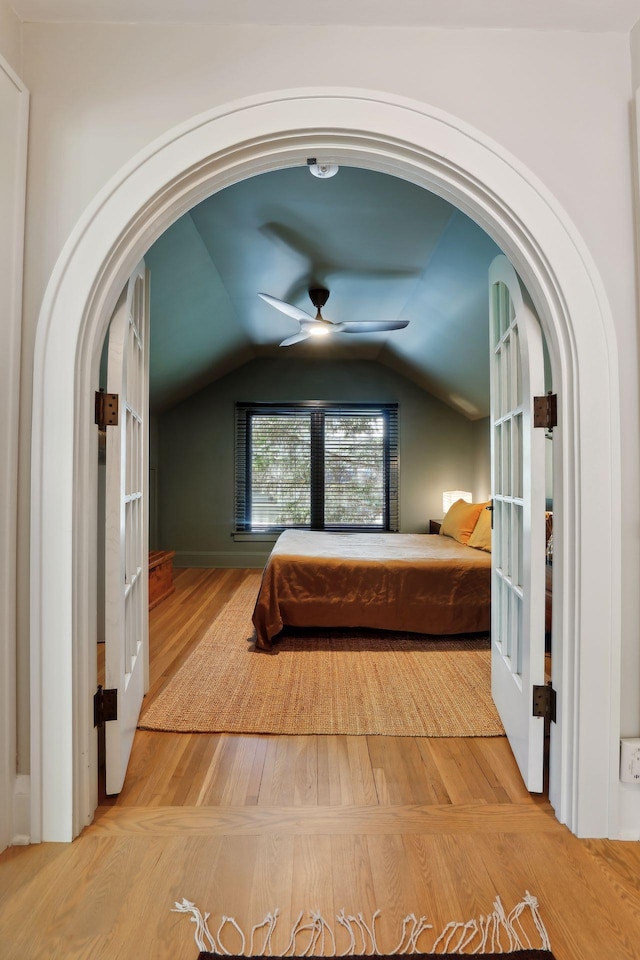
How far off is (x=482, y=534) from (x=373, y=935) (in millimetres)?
3235

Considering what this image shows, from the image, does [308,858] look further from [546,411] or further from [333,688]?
[546,411]

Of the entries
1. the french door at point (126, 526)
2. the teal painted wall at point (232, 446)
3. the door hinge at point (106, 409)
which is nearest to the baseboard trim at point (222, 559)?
the teal painted wall at point (232, 446)

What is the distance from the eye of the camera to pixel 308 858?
57.6 inches

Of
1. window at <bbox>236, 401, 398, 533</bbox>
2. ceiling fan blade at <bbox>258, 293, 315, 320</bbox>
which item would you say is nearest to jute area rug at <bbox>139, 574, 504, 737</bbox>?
ceiling fan blade at <bbox>258, 293, 315, 320</bbox>

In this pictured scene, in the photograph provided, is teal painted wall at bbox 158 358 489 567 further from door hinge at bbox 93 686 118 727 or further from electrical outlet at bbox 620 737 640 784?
electrical outlet at bbox 620 737 640 784

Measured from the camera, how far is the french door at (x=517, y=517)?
1726mm

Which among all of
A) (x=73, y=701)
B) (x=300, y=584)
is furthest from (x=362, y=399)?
(x=73, y=701)

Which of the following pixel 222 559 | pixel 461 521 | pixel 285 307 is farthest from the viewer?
pixel 222 559

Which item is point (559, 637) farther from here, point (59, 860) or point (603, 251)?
point (59, 860)

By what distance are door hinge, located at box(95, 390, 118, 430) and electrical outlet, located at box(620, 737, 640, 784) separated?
1.83 meters

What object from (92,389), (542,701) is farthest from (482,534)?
(92,389)

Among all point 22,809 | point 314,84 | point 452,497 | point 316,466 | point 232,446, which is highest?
point 314,84

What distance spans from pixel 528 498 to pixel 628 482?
31 centimetres

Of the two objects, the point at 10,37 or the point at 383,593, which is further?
the point at 383,593
